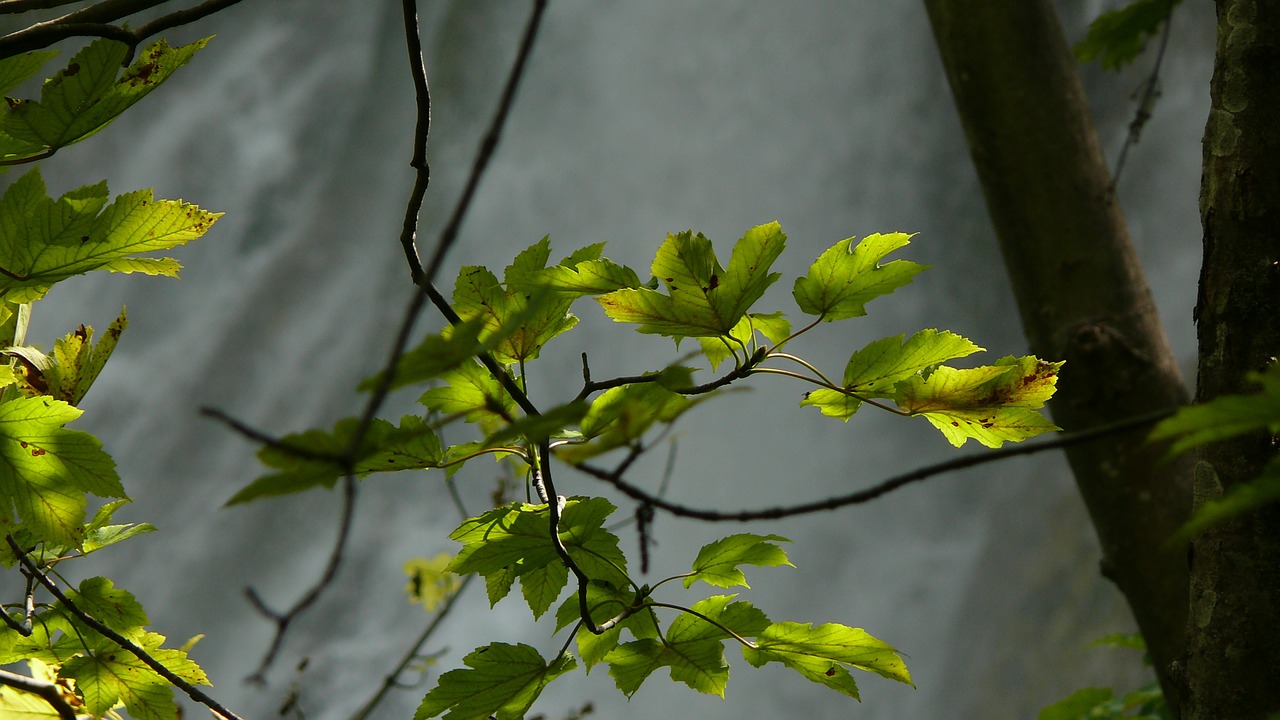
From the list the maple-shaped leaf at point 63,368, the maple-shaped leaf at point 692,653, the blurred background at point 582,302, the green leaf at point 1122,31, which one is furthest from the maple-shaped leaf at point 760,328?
the blurred background at point 582,302

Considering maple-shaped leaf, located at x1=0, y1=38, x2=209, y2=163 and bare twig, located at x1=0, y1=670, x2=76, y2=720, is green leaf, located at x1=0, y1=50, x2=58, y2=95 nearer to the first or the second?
maple-shaped leaf, located at x1=0, y1=38, x2=209, y2=163

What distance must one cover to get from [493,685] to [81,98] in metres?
0.32

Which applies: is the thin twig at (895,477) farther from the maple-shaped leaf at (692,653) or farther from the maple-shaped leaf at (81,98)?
the maple-shaped leaf at (81,98)

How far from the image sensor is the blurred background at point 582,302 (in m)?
2.88

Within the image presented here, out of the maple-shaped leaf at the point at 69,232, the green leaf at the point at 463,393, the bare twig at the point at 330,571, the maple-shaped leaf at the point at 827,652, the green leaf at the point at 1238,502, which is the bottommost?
the maple-shaped leaf at the point at 827,652

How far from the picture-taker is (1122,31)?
103 centimetres

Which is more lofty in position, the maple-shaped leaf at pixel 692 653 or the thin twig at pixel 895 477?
the thin twig at pixel 895 477

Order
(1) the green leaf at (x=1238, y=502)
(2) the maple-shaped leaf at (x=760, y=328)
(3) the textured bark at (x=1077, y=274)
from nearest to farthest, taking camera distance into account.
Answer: (1) the green leaf at (x=1238, y=502) < (2) the maple-shaped leaf at (x=760, y=328) < (3) the textured bark at (x=1077, y=274)

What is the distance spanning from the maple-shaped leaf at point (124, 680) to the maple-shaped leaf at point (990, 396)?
39 cm

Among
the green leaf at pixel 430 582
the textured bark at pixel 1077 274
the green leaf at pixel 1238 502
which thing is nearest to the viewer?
the green leaf at pixel 1238 502

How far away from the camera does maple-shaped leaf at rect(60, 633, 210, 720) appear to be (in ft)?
1.44

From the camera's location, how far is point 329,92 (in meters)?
3.09

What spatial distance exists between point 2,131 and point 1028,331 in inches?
33.5

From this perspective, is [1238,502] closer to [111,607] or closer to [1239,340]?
[1239,340]
